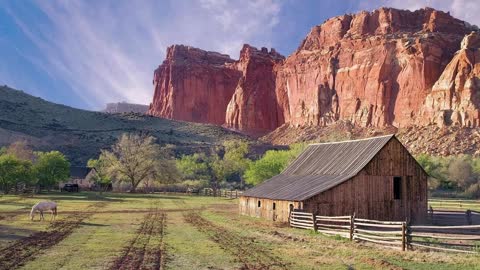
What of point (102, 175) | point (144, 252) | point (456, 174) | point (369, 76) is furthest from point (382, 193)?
point (369, 76)

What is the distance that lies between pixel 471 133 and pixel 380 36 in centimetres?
3816

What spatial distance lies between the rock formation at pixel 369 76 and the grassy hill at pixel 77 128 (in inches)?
1014

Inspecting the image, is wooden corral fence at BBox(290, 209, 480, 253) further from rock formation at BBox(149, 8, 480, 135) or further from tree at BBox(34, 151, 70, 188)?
rock formation at BBox(149, 8, 480, 135)

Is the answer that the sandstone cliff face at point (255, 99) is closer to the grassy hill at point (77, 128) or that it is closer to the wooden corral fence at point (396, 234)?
the grassy hill at point (77, 128)

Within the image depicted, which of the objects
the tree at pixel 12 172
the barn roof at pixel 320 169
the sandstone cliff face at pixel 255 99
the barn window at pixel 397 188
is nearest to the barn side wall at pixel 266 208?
the barn roof at pixel 320 169

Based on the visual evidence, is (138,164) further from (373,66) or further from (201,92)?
(201,92)

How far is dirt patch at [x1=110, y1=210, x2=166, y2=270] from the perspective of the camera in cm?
1420

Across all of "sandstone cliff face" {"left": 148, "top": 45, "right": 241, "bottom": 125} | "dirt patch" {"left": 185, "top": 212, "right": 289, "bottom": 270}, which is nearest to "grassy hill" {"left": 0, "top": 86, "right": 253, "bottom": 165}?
"sandstone cliff face" {"left": 148, "top": 45, "right": 241, "bottom": 125}

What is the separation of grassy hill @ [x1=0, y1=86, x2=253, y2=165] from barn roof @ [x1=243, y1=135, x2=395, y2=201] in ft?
218

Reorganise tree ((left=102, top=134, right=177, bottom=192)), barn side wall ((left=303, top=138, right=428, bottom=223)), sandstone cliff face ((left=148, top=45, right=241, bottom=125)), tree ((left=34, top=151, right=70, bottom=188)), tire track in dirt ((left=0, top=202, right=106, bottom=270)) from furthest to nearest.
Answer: sandstone cliff face ((left=148, top=45, right=241, bottom=125)) → tree ((left=102, top=134, right=177, bottom=192)) → tree ((left=34, top=151, right=70, bottom=188)) → barn side wall ((left=303, top=138, right=428, bottom=223)) → tire track in dirt ((left=0, top=202, right=106, bottom=270))

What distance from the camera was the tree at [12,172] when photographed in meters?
56.8

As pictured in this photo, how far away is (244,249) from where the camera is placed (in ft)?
58.2

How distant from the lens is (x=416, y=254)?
1694 cm

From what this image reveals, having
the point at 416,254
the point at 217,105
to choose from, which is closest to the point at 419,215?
the point at 416,254
